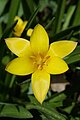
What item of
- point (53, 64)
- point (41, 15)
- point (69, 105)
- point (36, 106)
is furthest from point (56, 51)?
point (41, 15)

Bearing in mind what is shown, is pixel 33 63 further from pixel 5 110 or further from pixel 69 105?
pixel 69 105

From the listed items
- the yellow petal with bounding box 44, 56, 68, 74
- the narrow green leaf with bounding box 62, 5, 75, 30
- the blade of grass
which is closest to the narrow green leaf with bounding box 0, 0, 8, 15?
the blade of grass

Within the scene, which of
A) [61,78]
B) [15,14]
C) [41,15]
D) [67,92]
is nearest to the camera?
[67,92]

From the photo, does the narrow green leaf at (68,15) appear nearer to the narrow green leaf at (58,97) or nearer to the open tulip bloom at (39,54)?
the narrow green leaf at (58,97)

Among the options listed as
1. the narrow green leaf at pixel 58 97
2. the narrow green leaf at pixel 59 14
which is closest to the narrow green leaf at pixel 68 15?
the narrow green leaf at pixel 59 14

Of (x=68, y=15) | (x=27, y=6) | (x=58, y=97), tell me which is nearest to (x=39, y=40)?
(x=58, y=97)

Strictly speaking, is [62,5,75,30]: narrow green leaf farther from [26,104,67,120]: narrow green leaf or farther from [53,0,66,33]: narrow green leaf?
[26,104,67,120]: narrow green leaf

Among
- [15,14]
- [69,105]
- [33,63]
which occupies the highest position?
[15,14]
